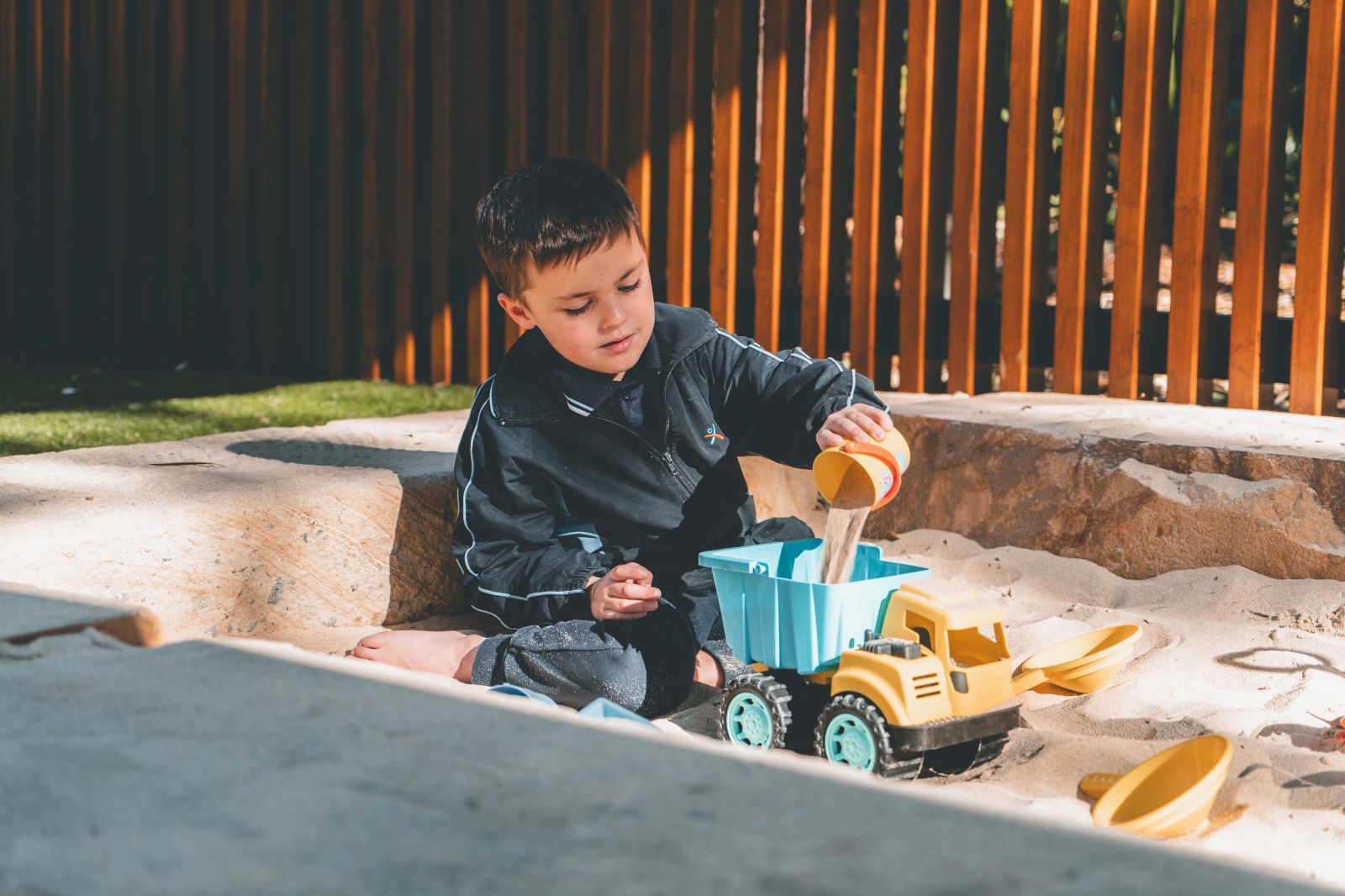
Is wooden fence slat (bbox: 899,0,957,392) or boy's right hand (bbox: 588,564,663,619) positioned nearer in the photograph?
boy's right hand (bbox: 588,564,663,619)

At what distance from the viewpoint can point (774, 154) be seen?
4.77 m

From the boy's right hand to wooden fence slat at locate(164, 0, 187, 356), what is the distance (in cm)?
463

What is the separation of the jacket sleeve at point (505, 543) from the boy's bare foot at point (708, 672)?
27 cm

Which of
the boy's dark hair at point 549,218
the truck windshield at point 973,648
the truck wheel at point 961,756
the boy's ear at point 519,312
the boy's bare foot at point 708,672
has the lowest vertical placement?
the boy's bare foot at point 708,672

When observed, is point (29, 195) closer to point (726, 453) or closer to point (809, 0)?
point (809, 0)

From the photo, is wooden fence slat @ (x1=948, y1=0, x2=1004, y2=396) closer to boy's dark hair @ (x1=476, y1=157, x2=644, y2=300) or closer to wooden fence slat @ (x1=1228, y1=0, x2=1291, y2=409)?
wooden fence slat @ (x1=1228, y1=0, x2=1291, y2=409)

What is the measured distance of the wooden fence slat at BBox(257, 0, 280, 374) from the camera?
6082mm

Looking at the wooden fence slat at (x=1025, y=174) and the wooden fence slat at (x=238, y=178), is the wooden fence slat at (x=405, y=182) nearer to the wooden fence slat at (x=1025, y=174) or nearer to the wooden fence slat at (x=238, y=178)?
the wooden fence slat at (x=238, y=178)

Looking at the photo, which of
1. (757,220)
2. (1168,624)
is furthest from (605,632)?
(757,220)

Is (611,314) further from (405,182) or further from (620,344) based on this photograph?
(405,182)

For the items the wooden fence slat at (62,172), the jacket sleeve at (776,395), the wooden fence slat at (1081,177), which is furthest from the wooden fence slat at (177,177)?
the jacket sleeve at (776,395)

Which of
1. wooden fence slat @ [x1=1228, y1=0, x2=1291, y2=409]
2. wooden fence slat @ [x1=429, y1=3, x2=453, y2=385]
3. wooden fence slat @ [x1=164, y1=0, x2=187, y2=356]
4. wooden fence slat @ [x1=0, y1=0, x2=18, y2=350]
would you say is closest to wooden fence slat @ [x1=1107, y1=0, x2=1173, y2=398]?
wooden fence slat @ [x1=1228, y1=0, x2=1291, y2=409]

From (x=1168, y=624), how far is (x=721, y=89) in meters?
2.78

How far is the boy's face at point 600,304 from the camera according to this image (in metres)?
2.71
